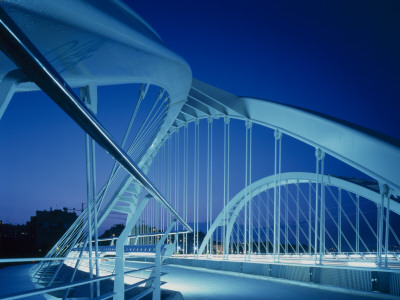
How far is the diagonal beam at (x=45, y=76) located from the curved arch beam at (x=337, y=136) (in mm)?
5947

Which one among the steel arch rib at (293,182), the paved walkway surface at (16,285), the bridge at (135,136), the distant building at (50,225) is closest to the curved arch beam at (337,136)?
the bridge at (135,136)

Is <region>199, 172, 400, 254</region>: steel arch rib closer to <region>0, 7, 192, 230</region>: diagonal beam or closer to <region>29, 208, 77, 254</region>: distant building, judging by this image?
<region>0, 7, 192, 230</region>: diagonal beam

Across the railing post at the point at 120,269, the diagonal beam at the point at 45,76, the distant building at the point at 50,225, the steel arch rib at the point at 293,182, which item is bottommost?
the distant building at the point at 50,225

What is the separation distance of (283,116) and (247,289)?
4683 mm

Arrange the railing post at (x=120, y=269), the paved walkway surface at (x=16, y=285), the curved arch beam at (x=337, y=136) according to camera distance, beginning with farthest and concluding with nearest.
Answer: the curved arch beam at (x=337, y=136), the paved walkway surface at (x=16, y=285), the railing post at (x=120, y=269)

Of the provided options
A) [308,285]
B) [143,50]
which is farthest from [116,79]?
[308,285]

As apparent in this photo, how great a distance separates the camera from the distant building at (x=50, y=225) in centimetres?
4203

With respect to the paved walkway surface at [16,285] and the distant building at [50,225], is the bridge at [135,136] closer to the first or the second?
the paved walkway surface at [16,285]

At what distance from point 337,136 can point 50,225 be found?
41.9 metres

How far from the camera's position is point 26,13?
6.57 ft

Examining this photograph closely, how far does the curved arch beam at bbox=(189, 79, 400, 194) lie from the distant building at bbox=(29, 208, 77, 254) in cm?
3512

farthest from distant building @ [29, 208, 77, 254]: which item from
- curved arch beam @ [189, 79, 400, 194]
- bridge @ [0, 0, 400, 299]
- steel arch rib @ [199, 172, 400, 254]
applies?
curved arch beam @ [189, 79, 400, 194]

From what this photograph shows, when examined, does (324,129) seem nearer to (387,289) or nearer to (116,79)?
(387,289)

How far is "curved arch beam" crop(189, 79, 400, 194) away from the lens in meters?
6.69
